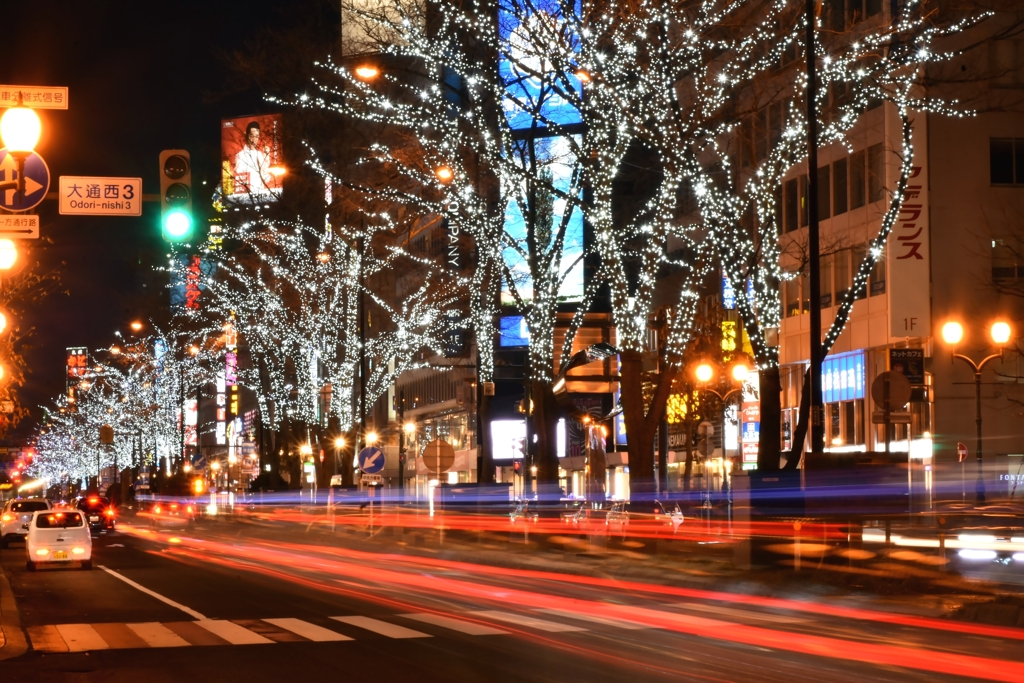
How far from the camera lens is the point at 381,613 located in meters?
18.9

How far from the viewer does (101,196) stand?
19172 mm

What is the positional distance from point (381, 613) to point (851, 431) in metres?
38.3

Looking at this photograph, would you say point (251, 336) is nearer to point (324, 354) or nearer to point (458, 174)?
point (324, 354)

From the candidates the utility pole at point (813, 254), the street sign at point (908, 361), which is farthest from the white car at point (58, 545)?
the street sign at point (908, 361)

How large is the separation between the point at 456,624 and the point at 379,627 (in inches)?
38.5

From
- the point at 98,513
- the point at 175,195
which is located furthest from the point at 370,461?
the point at 98,513

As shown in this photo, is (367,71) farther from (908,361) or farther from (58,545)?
(908,361)

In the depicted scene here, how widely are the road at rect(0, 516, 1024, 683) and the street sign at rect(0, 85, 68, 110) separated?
6.79m

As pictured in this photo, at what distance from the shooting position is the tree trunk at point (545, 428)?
111 feet

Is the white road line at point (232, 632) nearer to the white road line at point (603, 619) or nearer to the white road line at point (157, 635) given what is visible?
the white road line at point (157, 635)

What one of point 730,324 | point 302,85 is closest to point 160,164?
point 302,85

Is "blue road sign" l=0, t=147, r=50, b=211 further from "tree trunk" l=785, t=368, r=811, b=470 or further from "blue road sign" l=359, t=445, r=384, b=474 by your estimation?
"blue road sign" l=359, t=445, r=384, b=474

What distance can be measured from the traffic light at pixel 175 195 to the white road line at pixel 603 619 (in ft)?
23.3

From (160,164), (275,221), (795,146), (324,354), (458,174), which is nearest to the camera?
(160,164)
